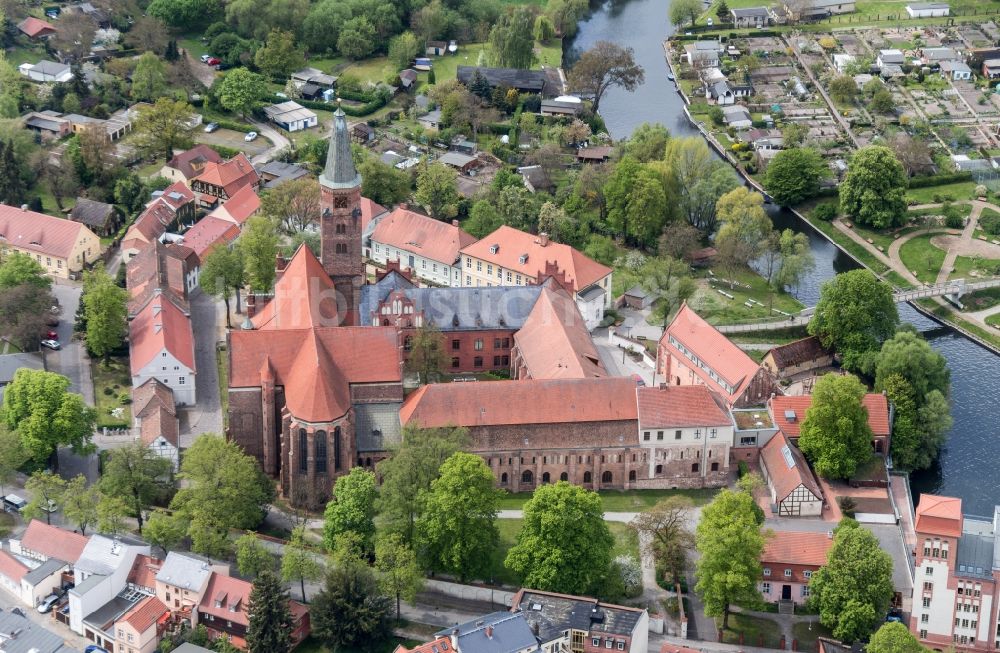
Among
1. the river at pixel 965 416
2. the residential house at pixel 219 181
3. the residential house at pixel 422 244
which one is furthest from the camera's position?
the residential house at pixel 219 181

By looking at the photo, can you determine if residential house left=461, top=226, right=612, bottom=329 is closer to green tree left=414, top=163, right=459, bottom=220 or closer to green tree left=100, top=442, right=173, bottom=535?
green tree left=414, top=163, right=459, bottom=220

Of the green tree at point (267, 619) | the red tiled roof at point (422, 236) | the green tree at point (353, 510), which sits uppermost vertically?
the red tiled roof at point (422, 236)

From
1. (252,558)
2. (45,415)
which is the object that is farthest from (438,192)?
(252,558)

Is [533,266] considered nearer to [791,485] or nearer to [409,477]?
[791,485]

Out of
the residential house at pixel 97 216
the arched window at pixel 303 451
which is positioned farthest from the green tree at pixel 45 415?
the residential house at pixel 97 216

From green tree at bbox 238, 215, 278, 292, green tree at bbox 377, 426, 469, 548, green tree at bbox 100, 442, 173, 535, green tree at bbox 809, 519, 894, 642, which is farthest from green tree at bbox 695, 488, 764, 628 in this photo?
green tree at bbox 238, 215, 278, 292

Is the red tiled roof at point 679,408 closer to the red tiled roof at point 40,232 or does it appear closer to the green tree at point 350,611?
the green tree at point 350,611

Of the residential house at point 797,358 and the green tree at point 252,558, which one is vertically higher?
the residential house at point 797,358

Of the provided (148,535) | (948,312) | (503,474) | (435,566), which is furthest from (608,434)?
(948,312)
